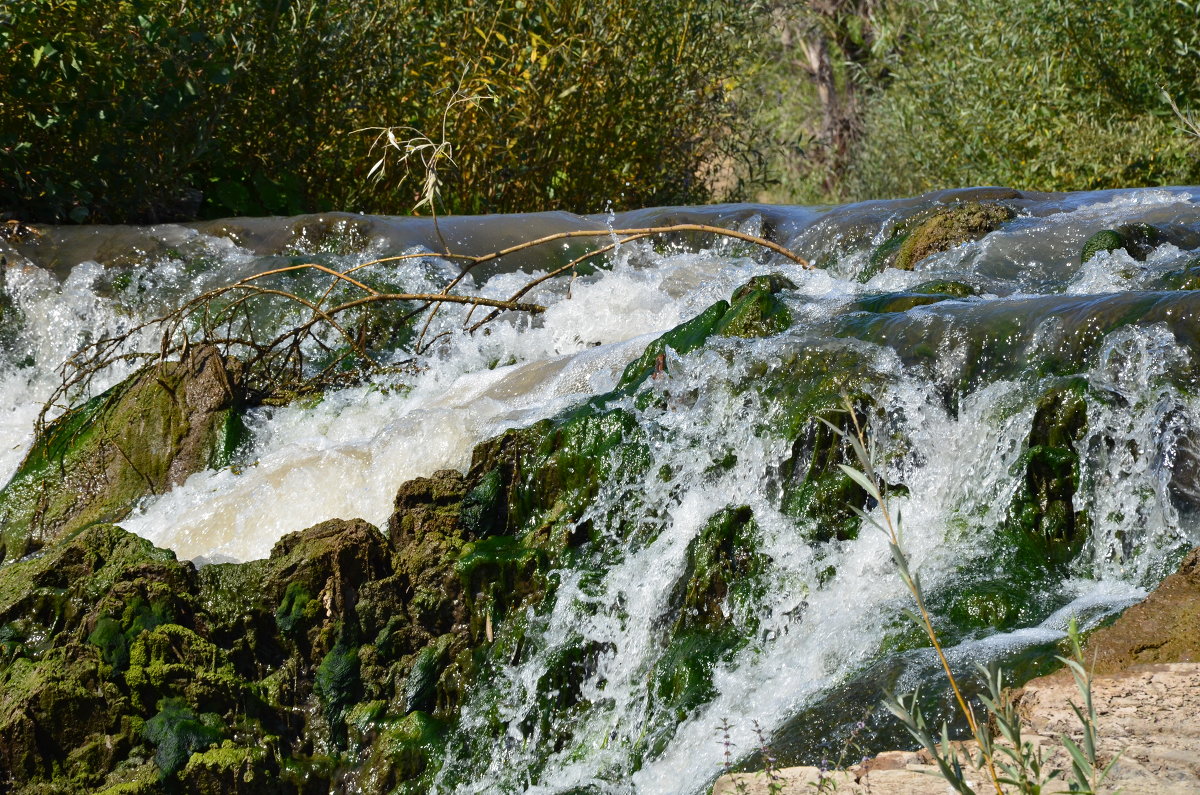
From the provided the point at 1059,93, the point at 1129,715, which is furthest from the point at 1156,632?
the point at 1059,93

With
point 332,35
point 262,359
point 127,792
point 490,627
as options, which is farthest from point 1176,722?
point 332,35

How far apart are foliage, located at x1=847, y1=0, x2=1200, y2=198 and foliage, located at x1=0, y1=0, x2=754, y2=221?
2.38 m

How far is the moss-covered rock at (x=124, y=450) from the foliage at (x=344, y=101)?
2008mm

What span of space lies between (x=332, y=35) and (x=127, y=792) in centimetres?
696

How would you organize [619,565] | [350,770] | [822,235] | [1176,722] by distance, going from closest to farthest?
[1176,722] < [350,770] < [619,565] < [822,235]

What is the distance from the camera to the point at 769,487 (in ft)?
13.3

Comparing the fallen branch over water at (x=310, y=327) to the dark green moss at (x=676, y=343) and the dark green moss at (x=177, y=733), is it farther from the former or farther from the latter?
the dark green moss at (x=177, y=733)

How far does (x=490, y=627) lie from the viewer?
13.0 ft

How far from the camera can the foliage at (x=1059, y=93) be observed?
35.7 feet

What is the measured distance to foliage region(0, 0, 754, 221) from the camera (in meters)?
7.98

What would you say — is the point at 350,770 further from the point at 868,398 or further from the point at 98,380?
the point at 98,380

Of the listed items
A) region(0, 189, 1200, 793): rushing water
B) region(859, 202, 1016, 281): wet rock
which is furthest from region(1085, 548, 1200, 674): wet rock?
region(859, 202, 1016, 281): wet rock

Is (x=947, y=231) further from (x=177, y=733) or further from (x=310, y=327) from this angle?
(x=177, y=733)

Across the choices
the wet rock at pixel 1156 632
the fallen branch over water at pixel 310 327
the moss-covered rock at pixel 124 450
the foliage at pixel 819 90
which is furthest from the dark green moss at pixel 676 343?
the foliage at pixel 819 90
